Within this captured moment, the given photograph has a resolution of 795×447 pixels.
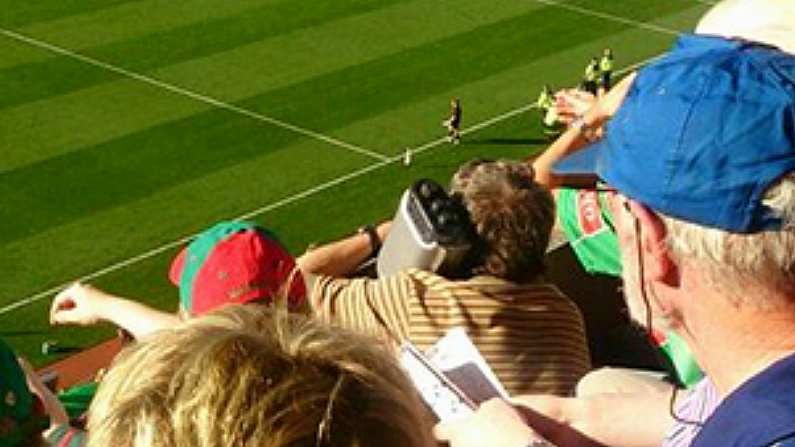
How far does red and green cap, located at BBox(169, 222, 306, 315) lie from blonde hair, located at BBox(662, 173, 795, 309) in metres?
1.44

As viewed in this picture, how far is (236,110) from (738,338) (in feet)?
35.0

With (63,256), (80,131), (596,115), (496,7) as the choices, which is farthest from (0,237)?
(496,7)

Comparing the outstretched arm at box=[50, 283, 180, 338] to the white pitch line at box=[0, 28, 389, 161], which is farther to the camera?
the white pitch line at box=[0, 28, 389, 161]

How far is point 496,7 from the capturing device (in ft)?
53.9

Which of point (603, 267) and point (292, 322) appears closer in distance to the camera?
point (292, 322)

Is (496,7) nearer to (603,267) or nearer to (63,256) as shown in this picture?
(63,256)

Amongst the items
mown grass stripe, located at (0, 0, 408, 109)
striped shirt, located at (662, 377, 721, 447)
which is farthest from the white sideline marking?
striped shirt, located at (662, 377, 721, 447)

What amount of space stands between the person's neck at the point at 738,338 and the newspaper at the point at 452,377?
0.58 m

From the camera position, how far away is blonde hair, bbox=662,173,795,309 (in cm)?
243

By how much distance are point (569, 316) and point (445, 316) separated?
393 mm

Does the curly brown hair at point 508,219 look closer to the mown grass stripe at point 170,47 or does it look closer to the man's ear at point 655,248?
the man's ear at point 655,248

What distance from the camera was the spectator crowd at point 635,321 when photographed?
6.54 ft

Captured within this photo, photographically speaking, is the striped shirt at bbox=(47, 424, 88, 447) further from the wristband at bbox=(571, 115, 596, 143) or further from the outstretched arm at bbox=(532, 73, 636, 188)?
the wristband at bbox=(571, 115, 596, 143)

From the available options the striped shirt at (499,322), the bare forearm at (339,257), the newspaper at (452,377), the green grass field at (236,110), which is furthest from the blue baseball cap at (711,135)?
the green grass field at (236,110)
